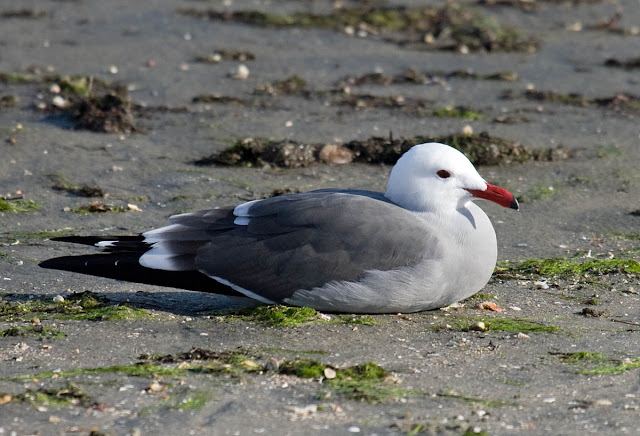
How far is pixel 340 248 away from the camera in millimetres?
5027

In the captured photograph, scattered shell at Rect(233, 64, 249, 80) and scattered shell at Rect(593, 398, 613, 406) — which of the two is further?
scattered shell at Rect(233, 64, 249, 80)

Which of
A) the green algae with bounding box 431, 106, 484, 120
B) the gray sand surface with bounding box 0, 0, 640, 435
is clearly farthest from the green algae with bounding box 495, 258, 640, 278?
the green algae with bounding box 431, 106, 484, 120

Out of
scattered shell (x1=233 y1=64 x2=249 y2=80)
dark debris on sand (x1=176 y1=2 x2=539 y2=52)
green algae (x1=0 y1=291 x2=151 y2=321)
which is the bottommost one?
green algae (x1=0 y1=291 x2=151 y2=321)

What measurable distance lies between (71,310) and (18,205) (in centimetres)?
219

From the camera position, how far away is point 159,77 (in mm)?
10734

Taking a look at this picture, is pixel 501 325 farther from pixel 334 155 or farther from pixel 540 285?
pixel 334 155

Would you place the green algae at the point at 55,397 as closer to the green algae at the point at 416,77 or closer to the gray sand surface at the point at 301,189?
the gray sand surface at the point at 301,189

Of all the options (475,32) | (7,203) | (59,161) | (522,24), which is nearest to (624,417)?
(7,203)

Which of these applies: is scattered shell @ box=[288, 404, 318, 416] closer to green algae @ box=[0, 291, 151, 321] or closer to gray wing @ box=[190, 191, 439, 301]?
gray wing @ box=[190, 191, 439, 301]

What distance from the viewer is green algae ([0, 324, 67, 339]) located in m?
4.65

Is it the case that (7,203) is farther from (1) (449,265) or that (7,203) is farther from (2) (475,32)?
(2) (475,32)

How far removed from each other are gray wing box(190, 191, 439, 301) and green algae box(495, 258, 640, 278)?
1.10 m

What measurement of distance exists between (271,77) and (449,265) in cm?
616

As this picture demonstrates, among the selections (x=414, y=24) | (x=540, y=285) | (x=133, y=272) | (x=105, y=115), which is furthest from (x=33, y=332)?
(x=414, y=24)
